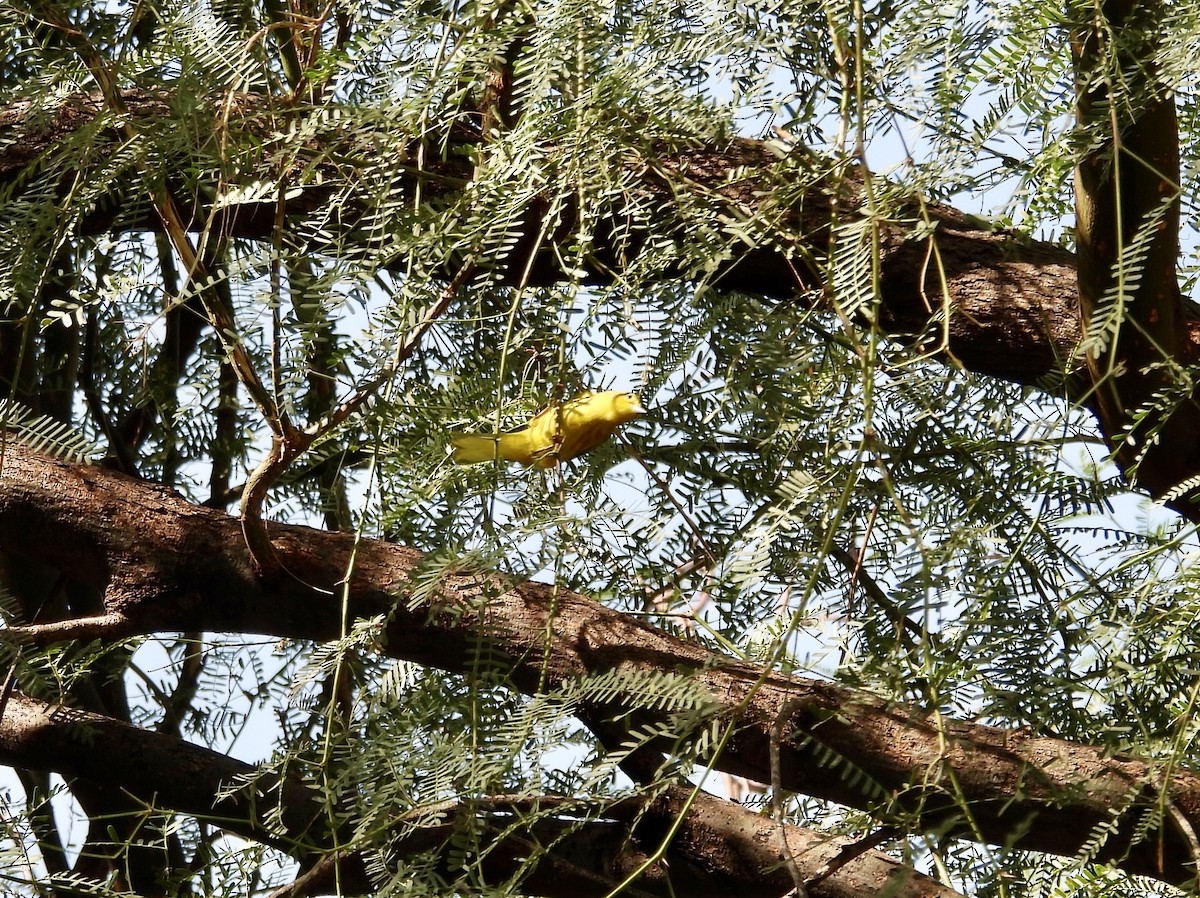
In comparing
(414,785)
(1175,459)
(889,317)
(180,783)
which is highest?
(889,317)

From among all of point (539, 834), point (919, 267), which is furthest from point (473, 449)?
point (919, 267)

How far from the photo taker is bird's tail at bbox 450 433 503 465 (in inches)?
29.8

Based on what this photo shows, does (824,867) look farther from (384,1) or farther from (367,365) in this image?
(384,1)

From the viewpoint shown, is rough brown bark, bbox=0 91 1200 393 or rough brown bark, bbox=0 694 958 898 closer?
rough brown bark, bbox=0 694 958 898

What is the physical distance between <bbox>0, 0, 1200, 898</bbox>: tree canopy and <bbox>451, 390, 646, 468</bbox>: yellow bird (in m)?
0.02

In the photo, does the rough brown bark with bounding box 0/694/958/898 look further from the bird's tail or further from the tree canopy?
the bird's tail

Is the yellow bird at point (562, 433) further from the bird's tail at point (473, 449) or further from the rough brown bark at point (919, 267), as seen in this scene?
the rough brown bark at point (919, 267)

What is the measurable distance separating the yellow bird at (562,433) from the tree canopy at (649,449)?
0.02 metres

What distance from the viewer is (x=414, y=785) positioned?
2.39 feet

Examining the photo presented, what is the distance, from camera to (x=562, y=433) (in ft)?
2.46

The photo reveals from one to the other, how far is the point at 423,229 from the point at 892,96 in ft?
0.95

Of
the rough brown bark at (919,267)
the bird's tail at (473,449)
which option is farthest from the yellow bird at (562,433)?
the rough brown bark at (919,267)

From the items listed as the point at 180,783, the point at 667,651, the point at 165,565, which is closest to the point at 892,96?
the point at 667,651

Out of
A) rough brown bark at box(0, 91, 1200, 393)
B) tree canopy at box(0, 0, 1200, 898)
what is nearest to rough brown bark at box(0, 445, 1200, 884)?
tree canopy at box(0, 0, 1200, 898)
